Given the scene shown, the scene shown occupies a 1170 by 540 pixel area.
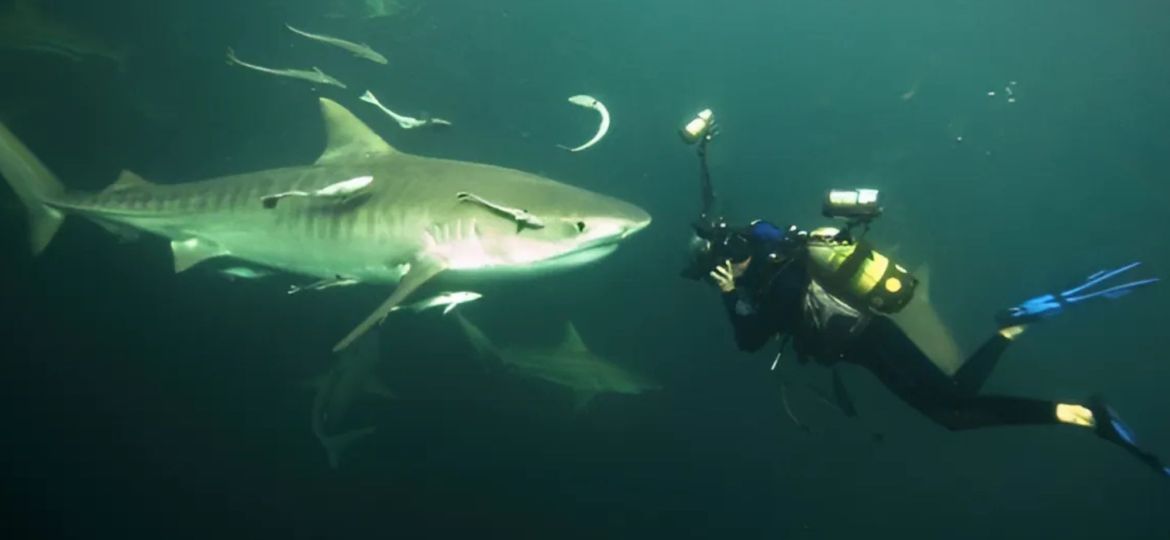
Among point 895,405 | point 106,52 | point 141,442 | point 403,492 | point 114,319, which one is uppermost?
point 106,52

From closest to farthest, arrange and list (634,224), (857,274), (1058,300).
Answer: (634,224) → (857,274) → (1058,300)

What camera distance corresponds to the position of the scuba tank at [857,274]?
19.6 feet

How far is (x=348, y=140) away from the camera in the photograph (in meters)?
7.18

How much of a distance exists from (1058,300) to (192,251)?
8.60 m

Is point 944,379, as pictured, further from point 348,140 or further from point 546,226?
point 348,140

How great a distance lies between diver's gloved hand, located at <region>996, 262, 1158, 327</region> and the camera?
20.5 feet

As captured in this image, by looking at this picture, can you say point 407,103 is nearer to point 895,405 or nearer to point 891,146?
point 895,405

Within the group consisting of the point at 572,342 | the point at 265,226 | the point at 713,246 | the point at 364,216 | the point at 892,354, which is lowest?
the point at 572,342

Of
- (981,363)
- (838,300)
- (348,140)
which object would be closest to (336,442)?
(348,140)

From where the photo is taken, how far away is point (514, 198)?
227 inches

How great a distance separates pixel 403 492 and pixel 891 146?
3191 centimetres

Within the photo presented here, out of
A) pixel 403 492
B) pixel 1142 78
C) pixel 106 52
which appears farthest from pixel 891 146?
pixel 106 52

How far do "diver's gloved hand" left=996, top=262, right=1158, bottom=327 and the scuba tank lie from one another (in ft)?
3.99

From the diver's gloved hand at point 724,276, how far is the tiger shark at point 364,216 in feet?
3.08
